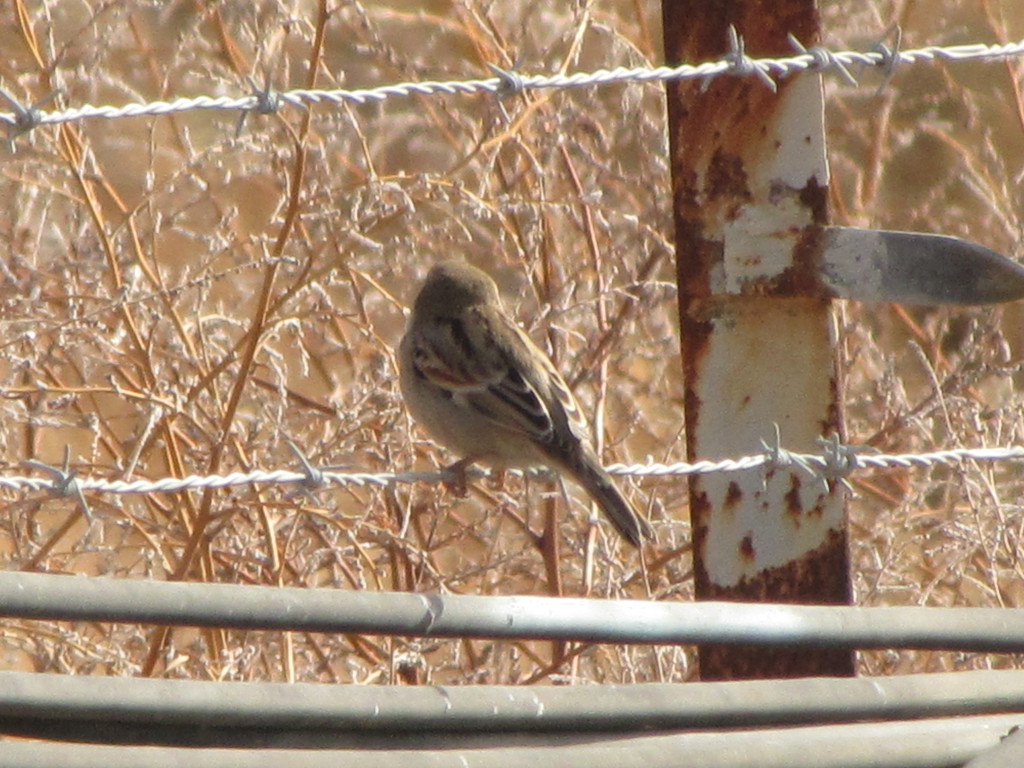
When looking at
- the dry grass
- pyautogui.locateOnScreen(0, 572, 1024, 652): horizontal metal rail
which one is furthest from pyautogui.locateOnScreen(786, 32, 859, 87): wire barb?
the dry grass

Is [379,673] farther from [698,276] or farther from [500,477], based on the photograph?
[698,276]

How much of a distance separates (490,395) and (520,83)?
84.7 inches

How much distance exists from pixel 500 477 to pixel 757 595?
1.94 metres

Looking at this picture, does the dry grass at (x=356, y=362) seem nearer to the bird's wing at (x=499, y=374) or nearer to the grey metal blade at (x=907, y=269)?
the bird's wing at (x=499, y=374)

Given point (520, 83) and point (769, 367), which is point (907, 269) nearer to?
point (769, 367)

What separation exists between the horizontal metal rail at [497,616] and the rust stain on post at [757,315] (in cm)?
61

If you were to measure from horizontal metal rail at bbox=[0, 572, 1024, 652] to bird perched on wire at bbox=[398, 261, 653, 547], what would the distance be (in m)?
1.86

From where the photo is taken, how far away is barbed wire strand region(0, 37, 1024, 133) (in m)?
2.81

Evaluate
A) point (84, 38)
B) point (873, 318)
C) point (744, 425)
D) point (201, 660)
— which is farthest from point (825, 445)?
point (873, 318)

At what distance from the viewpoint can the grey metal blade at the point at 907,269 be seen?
358cm

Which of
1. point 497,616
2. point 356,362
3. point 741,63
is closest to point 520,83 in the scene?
point 741,63

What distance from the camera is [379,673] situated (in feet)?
17.4

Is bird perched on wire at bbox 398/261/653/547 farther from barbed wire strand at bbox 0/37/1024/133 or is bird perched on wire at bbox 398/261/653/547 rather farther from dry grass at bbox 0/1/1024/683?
barbed wire strand at bbox 0/37/1024/133

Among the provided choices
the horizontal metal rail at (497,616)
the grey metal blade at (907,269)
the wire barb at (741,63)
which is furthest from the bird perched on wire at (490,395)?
the horizontal metal rail at (497,616)
